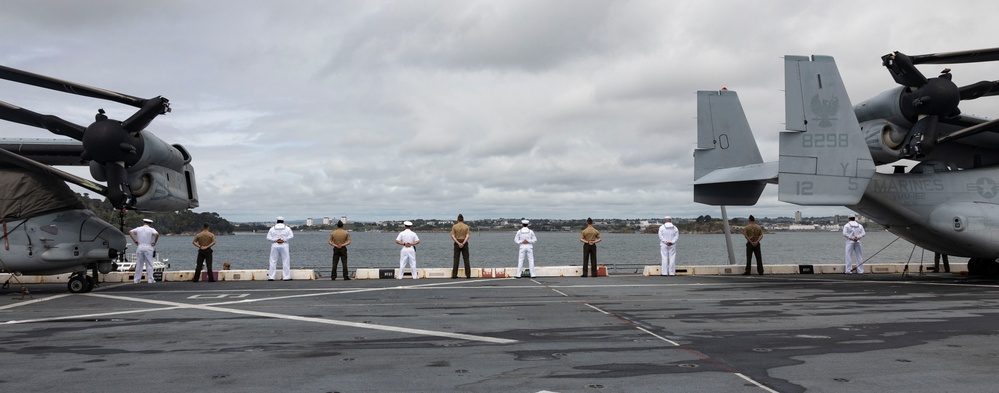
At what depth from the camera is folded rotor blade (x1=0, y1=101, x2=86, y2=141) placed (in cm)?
1456

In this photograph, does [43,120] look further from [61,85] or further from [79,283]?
[79,283]

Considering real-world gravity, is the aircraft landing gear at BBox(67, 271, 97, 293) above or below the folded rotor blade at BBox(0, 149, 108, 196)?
below

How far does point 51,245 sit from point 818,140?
18773 millimetres

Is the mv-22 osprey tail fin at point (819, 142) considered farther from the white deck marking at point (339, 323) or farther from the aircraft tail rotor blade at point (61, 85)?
the aircraft tail rotor blade at point (61, 85)

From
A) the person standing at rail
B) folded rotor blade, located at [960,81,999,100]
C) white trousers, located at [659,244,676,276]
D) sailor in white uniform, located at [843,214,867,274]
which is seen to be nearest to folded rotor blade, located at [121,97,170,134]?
the person standing at rail

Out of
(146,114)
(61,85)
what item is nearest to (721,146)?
(146,114)

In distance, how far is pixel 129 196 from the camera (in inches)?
589

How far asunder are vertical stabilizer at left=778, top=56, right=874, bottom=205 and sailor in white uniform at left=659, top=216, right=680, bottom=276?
5.13 m

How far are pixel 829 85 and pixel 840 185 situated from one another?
2578mm

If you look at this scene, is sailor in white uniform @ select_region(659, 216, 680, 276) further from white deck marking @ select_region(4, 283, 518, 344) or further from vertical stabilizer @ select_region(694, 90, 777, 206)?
white deck marking @ select_region(4, 283, 518, 344)

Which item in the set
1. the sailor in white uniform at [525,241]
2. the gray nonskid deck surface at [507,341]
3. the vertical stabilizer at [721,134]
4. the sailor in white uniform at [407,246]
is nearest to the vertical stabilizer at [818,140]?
the gray nonskid deck surface at [507,341]

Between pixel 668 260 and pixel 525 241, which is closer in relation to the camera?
pixel 525 241

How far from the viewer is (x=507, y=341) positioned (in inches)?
353

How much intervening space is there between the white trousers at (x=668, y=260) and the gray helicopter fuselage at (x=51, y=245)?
15659 millimetres
